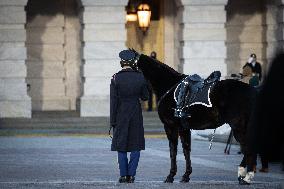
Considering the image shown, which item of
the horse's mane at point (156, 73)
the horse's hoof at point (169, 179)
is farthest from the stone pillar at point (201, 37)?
the horse's hoof at point (169, 179)

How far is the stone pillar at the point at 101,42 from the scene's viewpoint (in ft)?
106

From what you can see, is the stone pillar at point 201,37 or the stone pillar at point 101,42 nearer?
the stone pillar at point 101,42

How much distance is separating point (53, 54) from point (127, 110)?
798 inches

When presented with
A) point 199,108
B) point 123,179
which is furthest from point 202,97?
point 123,179

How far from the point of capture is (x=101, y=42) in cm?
3262

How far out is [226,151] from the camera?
2202cm

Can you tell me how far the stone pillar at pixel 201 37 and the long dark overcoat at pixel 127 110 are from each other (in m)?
17.6

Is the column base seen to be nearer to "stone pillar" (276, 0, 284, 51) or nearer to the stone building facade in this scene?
the stone building facade

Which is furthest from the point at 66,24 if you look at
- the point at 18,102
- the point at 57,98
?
the point at 18,102

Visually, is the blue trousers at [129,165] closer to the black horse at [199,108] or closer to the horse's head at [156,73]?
the black horse at [199,108]

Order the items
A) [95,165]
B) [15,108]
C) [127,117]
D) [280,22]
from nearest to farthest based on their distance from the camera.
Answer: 1. [127,117]
2. [95,165]
3. [15,108]
4. [280,22]

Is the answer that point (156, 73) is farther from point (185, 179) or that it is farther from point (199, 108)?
point (185, 179)

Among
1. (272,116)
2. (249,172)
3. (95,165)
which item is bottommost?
(95,165)

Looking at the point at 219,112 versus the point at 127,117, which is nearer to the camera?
the point at 127,117
